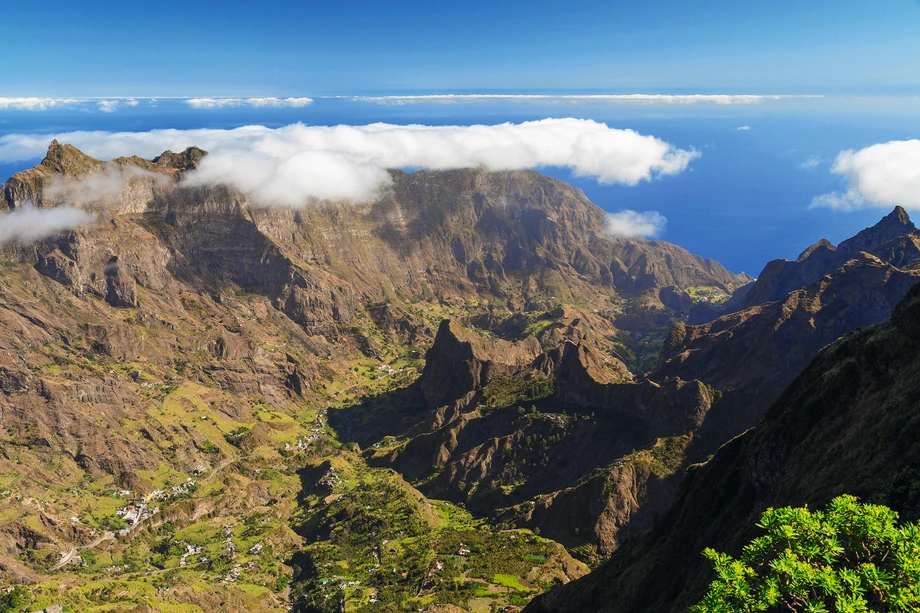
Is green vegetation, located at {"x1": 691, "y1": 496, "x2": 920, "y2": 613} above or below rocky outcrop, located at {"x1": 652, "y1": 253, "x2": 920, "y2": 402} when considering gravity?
above

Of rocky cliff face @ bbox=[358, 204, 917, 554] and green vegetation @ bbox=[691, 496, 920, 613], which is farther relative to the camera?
rocky cliff face @ bbox=[358, 204, 917, 554]

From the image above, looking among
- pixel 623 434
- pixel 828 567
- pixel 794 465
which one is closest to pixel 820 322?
pixel 623 434

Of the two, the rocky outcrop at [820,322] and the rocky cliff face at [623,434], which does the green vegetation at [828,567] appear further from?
the rocky outcrop at [820,322]

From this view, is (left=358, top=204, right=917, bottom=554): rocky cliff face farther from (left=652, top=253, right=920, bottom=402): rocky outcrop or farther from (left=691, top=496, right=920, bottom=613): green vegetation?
(left=691, top=496, right=920, bottom=613): green vegetation

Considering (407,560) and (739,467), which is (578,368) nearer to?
(407,560)

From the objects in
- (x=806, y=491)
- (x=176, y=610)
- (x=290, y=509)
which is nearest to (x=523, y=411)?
(x=290, y=509)

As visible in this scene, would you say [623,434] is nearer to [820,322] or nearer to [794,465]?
[820,322]

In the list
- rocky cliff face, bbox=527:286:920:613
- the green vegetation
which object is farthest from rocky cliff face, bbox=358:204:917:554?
the green vegetation
